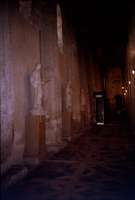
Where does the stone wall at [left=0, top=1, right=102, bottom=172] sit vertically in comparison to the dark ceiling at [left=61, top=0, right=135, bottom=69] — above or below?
below

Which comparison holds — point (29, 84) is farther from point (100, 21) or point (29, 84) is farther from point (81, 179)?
point (100, 21)

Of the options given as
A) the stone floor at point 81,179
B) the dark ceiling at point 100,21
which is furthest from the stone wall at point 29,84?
the dark ceiling at point 100,21

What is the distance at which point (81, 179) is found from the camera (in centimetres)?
832

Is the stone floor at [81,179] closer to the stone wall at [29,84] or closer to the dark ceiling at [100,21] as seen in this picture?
the stone wall at [29,84]

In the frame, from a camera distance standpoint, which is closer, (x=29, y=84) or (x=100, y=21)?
→ (x=29, y=84)

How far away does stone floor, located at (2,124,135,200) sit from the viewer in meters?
6.92

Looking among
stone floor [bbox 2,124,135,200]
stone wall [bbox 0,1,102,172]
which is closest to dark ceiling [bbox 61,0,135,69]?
stone wall [bbox 0,1,102,172]

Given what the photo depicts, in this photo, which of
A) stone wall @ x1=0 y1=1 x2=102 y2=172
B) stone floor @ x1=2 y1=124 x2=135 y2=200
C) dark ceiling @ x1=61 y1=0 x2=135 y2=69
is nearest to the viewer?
stone floor @ x1=2 y1=124 x2=135 y2=200

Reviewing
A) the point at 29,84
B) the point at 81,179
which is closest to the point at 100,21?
the point at 29,84

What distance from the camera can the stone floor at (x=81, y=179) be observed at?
6916 millimetres

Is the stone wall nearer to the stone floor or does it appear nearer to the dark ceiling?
the stone floor

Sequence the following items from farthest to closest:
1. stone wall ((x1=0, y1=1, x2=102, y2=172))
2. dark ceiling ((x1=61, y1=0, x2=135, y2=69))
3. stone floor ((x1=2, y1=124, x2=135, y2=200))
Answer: dark ceiling ((x1=61, y1=0, x2=135, y2=69))
stone wall ((x1=0, y1=1, x2=102, y2=172))
stone floor ((x1=2, y1=124, x2=135, y2=200))

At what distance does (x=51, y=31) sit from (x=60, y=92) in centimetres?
285

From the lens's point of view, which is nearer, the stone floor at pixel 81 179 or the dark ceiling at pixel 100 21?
the stone floor at pixel 81 179
